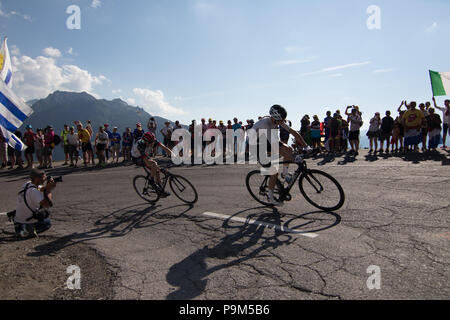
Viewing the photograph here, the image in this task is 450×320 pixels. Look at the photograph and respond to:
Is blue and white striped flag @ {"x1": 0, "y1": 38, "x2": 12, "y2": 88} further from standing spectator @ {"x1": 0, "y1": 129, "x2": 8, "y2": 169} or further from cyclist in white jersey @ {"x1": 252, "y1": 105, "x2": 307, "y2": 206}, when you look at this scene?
standing spectator @ {"x1": 0, "y1": 129, "x2": 8, "y2": 169}

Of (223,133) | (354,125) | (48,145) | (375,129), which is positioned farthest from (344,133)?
(48,145)

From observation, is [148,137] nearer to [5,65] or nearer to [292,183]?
[5,65]

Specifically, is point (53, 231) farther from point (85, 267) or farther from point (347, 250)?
point (347, 250)

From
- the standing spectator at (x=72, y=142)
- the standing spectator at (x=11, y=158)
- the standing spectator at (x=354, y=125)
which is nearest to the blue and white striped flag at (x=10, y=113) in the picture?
the standing spectator at (x=72, y=142)

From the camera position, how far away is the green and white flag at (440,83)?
1206 cm

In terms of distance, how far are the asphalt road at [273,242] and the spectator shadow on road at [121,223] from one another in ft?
0.08

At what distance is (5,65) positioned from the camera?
4.65 meters

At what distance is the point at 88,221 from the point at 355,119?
41.2 feet

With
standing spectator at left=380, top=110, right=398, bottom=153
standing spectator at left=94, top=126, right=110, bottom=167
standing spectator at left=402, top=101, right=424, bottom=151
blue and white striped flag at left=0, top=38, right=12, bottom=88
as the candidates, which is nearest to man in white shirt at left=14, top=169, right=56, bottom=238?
blue and white striped flag at left=0, top=38, right=12, bottom=88

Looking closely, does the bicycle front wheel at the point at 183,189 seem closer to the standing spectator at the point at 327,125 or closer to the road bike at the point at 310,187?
the road bike at the point at 310,187

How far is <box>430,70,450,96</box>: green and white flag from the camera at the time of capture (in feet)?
39.6

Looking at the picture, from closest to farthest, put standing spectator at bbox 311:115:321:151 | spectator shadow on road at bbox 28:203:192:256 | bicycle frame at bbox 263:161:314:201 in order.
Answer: spectator shadow on road at bbox 28:203:192:256 → bicycle frame at bbox 263:161:314:201 → standing spectator at bbox 311:115:321:151

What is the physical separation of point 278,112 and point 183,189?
3009mm

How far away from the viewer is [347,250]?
3604mm
